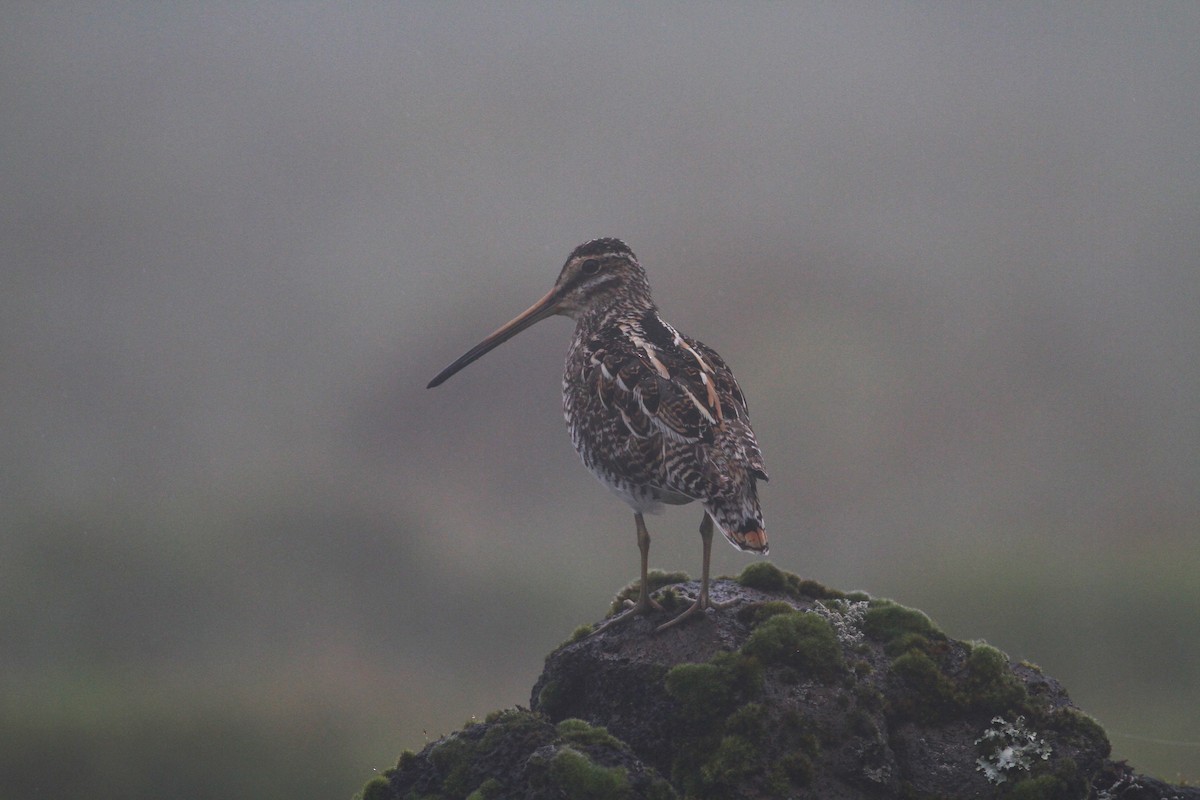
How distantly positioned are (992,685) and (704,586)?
1.74 m

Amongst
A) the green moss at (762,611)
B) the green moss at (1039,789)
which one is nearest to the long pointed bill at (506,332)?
the green moss at (762,611)

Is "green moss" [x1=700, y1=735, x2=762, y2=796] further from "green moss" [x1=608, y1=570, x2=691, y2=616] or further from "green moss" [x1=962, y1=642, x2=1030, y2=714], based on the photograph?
"green moss" [x1=608, y1=570, x2=691, y2=616]

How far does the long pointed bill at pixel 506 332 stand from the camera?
26.4 feet

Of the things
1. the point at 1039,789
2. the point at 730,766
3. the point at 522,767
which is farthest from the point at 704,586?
the point at 1039,789

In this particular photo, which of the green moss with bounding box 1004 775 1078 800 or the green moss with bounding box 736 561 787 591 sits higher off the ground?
the green moss with bounding box 736 561 787 591

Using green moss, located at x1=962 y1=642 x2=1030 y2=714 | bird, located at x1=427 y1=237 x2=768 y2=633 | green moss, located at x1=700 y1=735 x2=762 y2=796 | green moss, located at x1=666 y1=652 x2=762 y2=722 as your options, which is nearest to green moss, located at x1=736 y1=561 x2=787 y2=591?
bird, located at x1=427 y1=237 x2=768 y2=633

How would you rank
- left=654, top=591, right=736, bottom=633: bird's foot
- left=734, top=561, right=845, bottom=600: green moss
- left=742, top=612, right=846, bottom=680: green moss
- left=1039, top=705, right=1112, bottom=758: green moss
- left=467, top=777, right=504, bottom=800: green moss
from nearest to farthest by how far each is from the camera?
left=467, top=777, right=504, bottom=800: green moss
left=1039, top=705, right=1112, bottom=758: green moss
left=742, top=612, right=846, bottom=680: green moss
left=654, top=591, right=736, bottom=633: bird's foot
left=734, top=561, right=845, bottom=600: green moss

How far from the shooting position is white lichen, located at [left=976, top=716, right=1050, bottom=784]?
5.77 meters

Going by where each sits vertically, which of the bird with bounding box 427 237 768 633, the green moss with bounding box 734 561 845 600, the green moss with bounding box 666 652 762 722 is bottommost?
the green moss with bounding box 666 652 762 722

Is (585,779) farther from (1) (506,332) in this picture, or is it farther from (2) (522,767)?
(1) (506,332)

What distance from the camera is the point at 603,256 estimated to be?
7.88 m

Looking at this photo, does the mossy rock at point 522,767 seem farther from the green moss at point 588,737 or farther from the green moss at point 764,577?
the green moss at point 764,577

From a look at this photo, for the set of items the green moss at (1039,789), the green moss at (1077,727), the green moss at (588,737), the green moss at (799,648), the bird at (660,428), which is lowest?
the green moss at (1039,789)

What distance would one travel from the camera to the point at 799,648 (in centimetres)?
607
